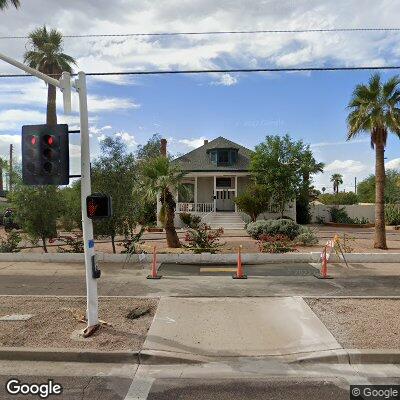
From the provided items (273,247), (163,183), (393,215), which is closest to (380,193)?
(273,247)

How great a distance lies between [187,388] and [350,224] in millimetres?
33088

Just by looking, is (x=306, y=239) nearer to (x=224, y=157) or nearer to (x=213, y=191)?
(x=213, y=191)

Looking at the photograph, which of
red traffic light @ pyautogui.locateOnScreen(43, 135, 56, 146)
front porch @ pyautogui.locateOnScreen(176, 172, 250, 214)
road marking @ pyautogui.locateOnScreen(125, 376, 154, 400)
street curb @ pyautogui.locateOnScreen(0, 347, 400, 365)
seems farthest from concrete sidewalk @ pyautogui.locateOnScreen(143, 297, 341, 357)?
front porch @ pyautogui.locateOnScreen(176, 172, 250, 214)

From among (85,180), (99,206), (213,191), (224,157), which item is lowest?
(99,206)

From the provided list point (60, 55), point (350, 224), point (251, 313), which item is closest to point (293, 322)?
point (251, 313)

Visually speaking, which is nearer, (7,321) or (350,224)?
(7,321)

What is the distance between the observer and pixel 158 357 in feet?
21.1

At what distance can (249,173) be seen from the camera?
3303 cm

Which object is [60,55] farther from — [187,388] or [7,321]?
[187,388]

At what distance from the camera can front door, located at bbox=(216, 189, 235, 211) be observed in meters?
34.9

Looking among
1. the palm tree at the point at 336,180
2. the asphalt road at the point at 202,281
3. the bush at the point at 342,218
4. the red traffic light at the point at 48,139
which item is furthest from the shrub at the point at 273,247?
the palm tree at the point at 336,180

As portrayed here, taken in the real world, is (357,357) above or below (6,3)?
below

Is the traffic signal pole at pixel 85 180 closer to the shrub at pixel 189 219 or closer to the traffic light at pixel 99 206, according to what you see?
the traffic light at pixel 99 206

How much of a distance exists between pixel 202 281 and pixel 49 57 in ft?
93.9
